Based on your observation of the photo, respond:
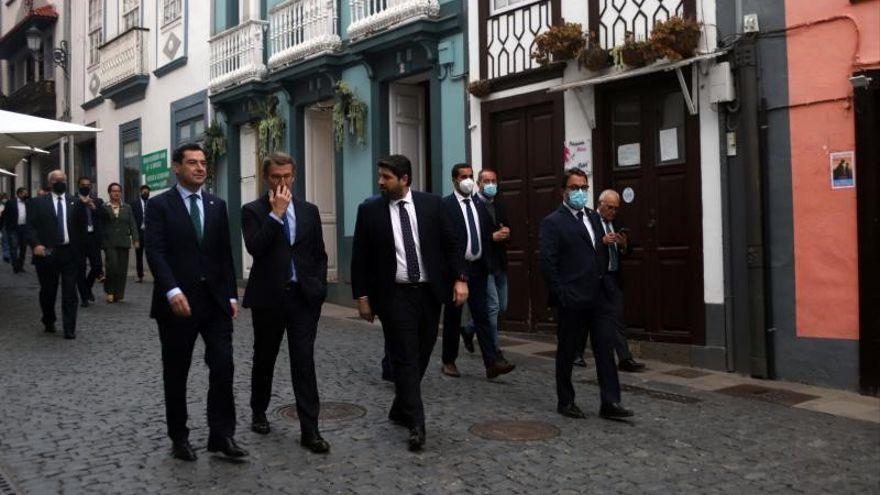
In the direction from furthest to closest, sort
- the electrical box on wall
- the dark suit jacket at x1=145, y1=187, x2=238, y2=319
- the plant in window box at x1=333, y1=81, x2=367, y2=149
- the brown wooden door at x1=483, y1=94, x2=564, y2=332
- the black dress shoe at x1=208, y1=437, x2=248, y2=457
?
the plant in window box at x1=333, y1=81, x2=367, y2=149 → the brown wooden door at x1=483, y1=94, x2=564, y2=332 → the electrical box on wall → the black dress shoe at x1=208, y1=437, x2=248, y2=457 → the dark suit jacket at x1=145, y1=187, x2=238, y2=319

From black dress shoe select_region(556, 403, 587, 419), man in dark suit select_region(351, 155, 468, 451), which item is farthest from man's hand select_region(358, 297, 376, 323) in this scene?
black dress shoe select_region(556, 403, 587, 419)

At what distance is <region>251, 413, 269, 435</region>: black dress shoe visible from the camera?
19.2 feet

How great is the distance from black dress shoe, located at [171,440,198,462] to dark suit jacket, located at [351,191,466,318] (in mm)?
1432

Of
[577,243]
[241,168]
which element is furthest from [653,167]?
[241,168]

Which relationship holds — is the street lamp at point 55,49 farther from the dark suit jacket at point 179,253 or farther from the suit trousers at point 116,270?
the dark suit jacket at point 179,253

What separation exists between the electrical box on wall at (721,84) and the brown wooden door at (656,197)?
44cm

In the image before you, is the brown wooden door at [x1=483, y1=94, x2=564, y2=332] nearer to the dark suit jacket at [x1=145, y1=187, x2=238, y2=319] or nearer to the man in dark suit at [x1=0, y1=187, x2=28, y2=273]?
the dark suit jacket at [x1=145, y1=187, x2=238, y2=319]

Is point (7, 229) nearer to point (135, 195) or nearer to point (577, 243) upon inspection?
point (135, 195)

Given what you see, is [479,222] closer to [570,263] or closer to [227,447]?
[570,263]

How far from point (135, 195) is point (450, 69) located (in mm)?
12309

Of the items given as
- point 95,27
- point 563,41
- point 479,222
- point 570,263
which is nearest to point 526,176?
point 563,41

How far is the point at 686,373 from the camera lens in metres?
8.73

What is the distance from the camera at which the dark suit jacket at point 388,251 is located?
572 centimetres

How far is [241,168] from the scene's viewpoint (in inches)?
705
